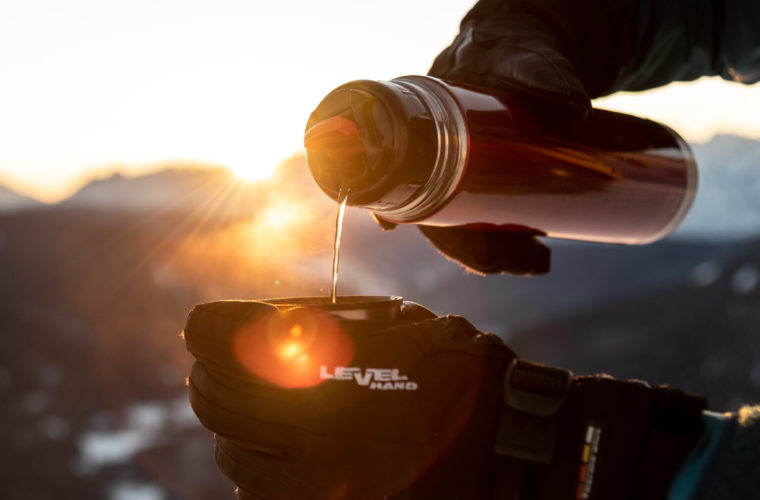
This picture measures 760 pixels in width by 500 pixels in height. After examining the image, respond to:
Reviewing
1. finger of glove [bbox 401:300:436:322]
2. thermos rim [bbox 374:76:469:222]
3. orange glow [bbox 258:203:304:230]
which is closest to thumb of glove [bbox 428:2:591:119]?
thermos rim [bbox 374:76:469:222]

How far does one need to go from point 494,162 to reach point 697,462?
616 millimetres

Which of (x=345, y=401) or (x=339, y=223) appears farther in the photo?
(x=339, y=223)

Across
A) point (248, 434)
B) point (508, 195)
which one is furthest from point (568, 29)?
point (248, 434)

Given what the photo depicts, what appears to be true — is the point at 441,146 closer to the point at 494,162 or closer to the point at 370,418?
the point at 494,162

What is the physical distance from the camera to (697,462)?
762 millimetres

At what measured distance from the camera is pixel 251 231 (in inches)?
76.0

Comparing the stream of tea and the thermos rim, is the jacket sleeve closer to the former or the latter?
the thermos rim

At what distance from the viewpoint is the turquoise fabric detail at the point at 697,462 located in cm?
75

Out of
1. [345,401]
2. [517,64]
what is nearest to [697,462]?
[345,401]

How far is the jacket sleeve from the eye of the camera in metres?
1.45

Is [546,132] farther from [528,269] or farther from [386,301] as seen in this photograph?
[386,301]

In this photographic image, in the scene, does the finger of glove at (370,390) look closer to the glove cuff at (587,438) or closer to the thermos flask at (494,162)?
the glove cuff at (587,438)

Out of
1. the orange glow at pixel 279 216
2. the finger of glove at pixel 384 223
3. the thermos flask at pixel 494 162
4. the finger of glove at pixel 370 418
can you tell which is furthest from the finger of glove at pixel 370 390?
the orange glow at pixel 279 216

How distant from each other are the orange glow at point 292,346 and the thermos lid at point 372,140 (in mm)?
292
